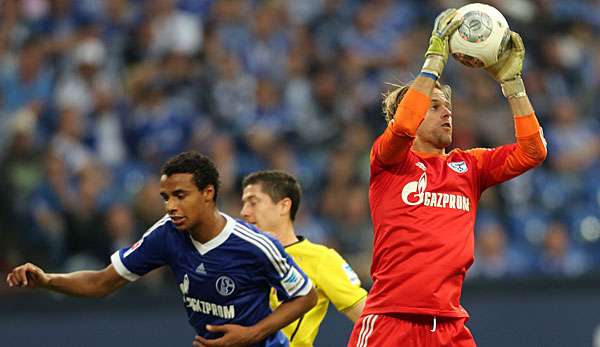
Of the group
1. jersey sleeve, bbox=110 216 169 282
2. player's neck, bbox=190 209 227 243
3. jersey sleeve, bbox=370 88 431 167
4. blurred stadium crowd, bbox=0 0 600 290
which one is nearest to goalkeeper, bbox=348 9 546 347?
jersey sleeve, bbox=370 88 431 167

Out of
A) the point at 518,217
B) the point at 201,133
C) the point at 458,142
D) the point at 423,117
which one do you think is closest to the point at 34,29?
the point at 201,133

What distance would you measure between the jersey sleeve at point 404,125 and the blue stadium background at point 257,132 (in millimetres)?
4407

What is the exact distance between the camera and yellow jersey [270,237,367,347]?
6.83 metres

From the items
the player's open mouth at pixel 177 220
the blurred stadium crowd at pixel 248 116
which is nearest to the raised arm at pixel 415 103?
the player's open mouth at pixel 177 220

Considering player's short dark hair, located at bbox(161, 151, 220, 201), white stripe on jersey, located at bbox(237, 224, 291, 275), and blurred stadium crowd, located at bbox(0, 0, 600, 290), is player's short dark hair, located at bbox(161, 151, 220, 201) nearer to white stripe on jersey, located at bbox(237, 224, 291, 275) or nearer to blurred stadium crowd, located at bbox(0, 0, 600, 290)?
white stripe on jersey, located at bbox(237, 224, 291, 275)

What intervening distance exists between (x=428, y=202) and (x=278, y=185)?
1573 millimetres

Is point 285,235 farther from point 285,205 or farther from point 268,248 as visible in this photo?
point 268,248

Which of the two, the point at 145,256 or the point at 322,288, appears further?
the point at 322,288

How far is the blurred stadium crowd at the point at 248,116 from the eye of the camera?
402 inches

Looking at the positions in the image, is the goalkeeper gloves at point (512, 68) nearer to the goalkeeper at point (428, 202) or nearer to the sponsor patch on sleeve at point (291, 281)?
the goalkeeper at point (428, 202)

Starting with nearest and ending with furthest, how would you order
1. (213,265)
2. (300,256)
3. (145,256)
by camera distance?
1. (213,265)
2. (145,256)
3. (300,256)

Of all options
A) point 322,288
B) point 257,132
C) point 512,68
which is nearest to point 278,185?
point 322,288

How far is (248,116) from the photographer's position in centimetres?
1164

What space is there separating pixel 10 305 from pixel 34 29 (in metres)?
3.50
